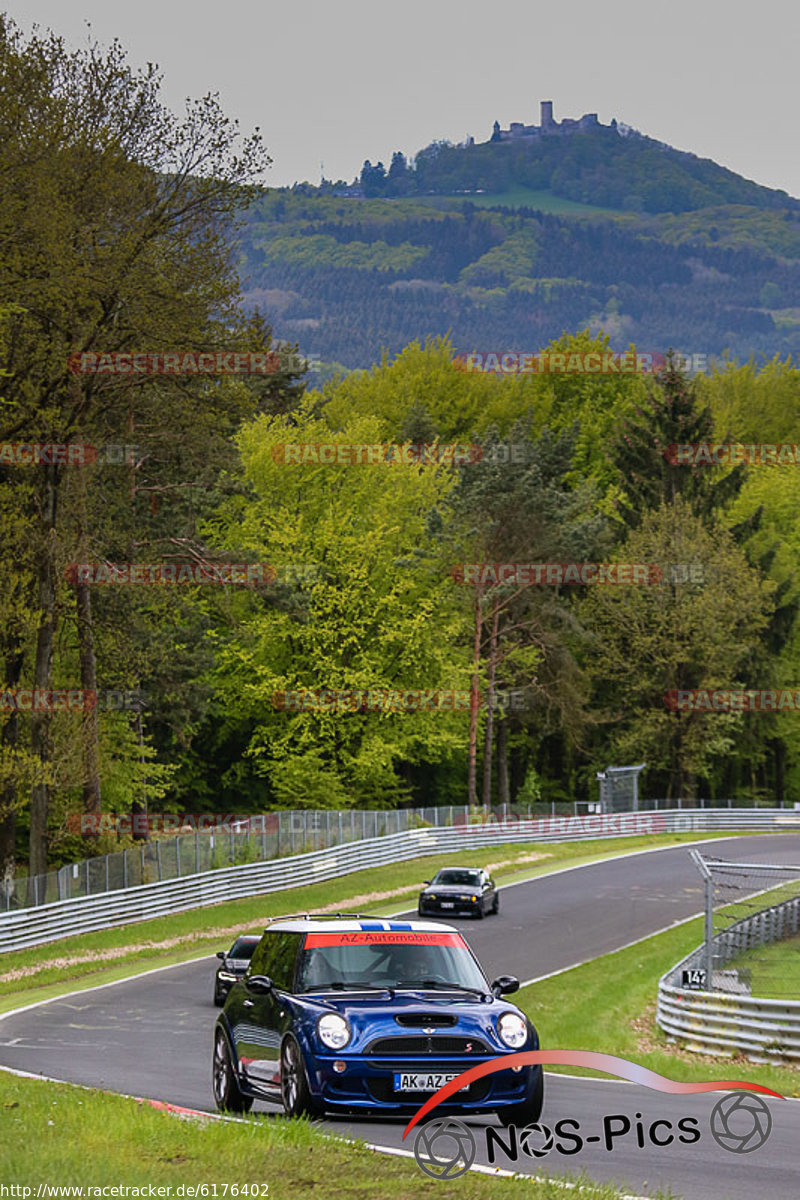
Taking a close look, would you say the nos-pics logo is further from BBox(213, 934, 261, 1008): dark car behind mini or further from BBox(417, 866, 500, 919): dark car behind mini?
BBox(417, 866, 500, 919): dark car behind mini

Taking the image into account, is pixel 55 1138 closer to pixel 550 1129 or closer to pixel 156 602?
pixel 550 1129

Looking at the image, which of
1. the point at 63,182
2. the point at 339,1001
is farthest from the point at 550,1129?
the point at 63,182

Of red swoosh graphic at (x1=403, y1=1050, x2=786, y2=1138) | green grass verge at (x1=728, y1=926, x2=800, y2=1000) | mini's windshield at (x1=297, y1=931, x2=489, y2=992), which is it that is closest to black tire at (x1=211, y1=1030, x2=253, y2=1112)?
mini's windshield at (x1=297, y1=931, x2=489, y2=992)

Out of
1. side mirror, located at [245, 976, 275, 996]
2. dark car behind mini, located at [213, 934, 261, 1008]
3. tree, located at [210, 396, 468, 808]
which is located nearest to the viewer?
side mirror, located at [245, 976, 275, 996]

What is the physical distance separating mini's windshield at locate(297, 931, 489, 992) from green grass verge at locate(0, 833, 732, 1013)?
15109 millimetres

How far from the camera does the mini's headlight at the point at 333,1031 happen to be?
443 inches

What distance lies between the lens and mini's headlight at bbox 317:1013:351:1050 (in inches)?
443

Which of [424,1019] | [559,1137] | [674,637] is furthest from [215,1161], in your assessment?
[674,637]

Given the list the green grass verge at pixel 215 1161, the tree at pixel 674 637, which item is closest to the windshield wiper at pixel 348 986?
the green grass verge at pixel 215 1161

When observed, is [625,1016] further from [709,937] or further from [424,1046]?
[424,1046]

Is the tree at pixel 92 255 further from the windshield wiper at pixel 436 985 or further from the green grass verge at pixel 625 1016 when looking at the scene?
the windshield wiper at pixel 436 985

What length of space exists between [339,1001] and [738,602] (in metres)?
69.5

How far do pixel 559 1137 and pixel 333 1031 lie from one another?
1.77 m

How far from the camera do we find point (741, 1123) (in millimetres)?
12266
